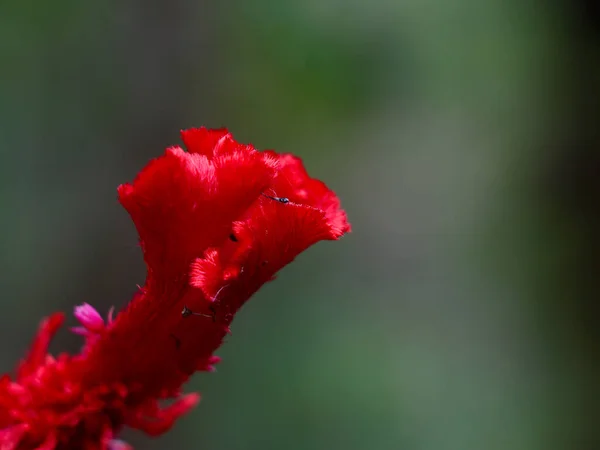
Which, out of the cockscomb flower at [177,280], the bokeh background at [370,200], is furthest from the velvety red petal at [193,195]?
the bokeh background at [370,200]

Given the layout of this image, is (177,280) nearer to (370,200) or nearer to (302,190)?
(302,190)

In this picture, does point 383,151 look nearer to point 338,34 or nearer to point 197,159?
point 338,34

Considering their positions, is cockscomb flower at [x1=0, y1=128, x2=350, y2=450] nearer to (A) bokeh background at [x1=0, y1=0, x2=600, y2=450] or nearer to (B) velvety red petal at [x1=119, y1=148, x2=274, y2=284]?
(B) velvety red petal at [x1=119, y1=148, x2=274, y2=284]

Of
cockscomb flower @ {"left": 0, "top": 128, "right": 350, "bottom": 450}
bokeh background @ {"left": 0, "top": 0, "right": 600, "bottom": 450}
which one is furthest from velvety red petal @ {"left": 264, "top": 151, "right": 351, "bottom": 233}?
bokeh background @ {"left": 0, "top": 0, "right": 600, "bottom": 450}

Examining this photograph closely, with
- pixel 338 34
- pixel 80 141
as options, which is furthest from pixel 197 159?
pixel 338 34

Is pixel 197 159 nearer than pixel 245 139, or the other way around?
pixel 197 159

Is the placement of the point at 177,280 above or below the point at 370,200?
below

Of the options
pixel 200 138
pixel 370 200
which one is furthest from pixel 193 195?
pixel 370 200
